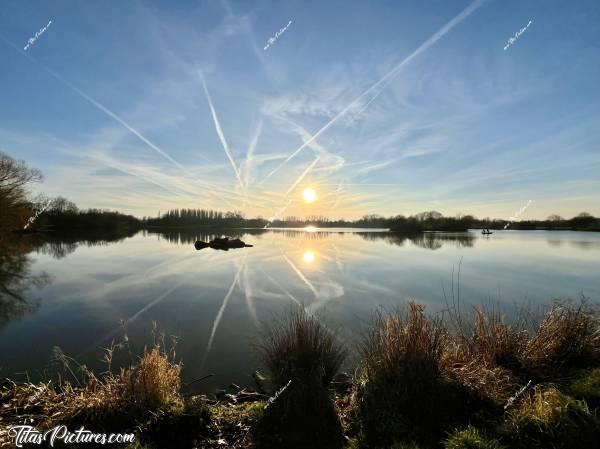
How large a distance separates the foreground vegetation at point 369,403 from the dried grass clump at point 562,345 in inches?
2.3

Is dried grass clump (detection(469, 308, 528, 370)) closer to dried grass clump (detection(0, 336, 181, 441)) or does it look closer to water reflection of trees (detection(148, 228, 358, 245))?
dried grass clump (detection(0, 336, 181, 441))

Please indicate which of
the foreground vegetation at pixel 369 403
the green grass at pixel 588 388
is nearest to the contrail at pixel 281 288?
the foreground vegetation at pixel 369 403

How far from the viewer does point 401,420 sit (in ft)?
15.4

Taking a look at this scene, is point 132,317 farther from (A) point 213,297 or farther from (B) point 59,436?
(B) point 59,436

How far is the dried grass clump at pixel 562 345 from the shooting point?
6367mm

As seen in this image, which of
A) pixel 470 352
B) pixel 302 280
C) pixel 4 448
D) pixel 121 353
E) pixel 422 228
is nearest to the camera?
pixel 4 448

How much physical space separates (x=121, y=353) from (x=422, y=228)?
123 m

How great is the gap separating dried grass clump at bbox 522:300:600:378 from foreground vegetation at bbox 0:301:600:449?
59 millimetres

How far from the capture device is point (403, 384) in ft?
17.1

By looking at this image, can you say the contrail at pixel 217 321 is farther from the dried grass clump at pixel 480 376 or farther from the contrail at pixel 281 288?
the dried grass clump at pixel 480 376

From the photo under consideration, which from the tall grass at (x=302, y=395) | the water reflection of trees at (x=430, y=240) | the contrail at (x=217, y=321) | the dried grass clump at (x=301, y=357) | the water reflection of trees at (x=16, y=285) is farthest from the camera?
the water reflection of trees at (x=430, y=240)

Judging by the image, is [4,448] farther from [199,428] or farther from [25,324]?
[25,324]

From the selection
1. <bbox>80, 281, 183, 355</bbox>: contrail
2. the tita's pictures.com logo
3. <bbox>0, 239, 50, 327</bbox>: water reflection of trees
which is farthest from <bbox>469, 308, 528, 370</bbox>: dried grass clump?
<bbox>0, 239, 50, 327</bbox>: water reflection of trees

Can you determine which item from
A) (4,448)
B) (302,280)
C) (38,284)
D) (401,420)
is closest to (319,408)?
(401,420)
